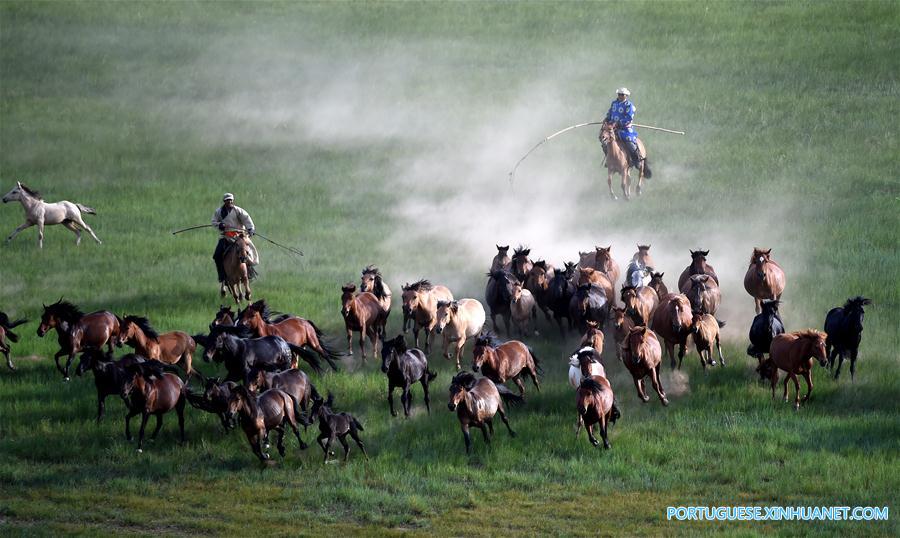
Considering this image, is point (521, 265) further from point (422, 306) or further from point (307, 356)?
point (307, 356)

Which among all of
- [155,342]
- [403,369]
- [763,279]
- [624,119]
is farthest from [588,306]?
[624,119]

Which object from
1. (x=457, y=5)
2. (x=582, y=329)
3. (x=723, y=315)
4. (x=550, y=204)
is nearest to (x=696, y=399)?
(x=582, y=329)

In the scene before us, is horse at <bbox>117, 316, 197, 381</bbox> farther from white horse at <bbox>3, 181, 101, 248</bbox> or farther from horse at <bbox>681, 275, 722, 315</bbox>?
white horse at <bbox>3, 181, 101, 248</bbox>

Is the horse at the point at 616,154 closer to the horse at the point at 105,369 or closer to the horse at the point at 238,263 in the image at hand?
the horse at the point at 238,263

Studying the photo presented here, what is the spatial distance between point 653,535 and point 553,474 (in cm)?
238

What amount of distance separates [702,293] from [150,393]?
9.25 metres

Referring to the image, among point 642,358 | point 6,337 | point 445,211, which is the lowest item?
point 642,358

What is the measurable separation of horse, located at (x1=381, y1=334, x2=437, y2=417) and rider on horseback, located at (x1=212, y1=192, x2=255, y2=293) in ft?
24.7

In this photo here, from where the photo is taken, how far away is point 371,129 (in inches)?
1864

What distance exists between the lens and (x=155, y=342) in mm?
22438

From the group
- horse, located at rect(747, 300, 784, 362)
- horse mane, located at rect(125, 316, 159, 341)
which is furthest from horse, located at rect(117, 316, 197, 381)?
horse, located at rect(747, 300, 784, 362)

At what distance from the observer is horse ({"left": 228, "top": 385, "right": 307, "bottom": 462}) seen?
18.9 metres

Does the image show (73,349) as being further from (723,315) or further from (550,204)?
(550,204)

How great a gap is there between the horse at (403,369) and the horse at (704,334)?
428 cm
